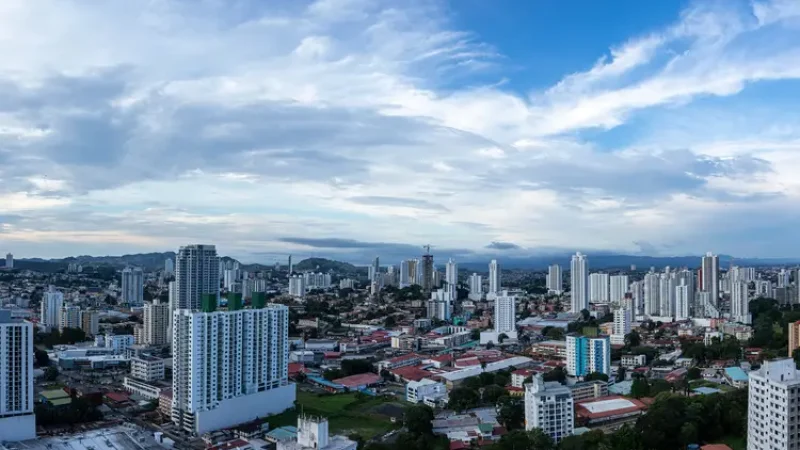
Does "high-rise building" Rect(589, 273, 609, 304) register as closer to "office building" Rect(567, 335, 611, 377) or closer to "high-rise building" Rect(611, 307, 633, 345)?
"high-rise building" Rect(611, 307, 633, 345)

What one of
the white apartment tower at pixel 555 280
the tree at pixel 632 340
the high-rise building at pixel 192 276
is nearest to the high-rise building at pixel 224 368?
the high-rise building at pixel 192 276

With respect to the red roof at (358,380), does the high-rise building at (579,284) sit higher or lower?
higher

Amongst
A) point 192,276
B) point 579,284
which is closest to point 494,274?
point 579,284

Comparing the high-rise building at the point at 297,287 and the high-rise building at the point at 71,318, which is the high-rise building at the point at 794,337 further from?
the high-rise building at the point at 297,287

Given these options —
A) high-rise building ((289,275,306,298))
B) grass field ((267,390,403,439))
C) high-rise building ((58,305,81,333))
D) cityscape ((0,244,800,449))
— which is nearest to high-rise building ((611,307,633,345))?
cityscape ((0,244,800,449))

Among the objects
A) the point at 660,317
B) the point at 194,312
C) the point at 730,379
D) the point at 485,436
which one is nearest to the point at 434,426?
the point at 485,436

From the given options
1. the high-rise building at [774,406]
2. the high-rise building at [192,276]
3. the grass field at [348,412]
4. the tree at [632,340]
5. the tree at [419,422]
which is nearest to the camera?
the high-rise building at [774,406]
